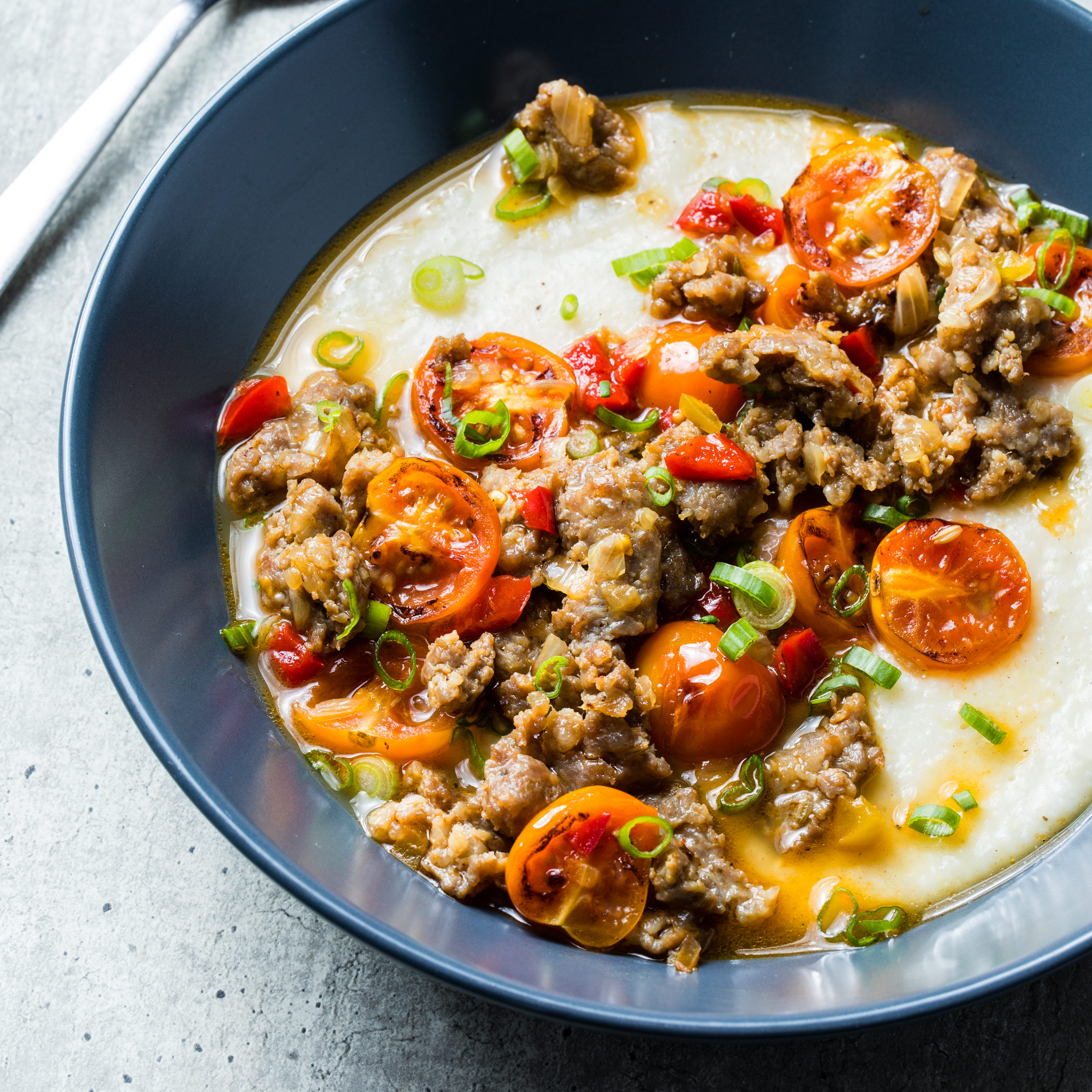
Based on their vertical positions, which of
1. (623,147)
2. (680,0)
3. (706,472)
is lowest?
(706,472)

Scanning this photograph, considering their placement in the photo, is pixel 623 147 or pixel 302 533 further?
pixel 623 147

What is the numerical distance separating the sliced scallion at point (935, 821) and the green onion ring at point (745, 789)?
0.54 m

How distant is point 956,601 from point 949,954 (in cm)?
124

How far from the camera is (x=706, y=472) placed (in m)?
3.98

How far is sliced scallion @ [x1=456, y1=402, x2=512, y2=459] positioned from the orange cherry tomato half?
1.02 metres

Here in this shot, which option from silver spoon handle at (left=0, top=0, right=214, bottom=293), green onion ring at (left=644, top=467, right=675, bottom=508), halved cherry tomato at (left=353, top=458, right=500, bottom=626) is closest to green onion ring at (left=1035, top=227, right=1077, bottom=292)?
green onion ring at (left=644, top=467, right=675, bottom=508)

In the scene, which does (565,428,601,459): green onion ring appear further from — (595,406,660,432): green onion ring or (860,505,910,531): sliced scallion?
(860,505,910,531): sliced scallion

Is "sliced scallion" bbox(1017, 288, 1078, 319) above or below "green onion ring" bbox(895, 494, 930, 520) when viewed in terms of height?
above

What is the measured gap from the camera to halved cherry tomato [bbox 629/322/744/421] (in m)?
4.33

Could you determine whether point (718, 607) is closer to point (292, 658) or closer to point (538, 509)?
point (538, 509)

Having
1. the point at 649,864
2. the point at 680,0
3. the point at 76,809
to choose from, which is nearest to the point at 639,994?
the point at 649,864

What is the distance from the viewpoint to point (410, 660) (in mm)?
3955

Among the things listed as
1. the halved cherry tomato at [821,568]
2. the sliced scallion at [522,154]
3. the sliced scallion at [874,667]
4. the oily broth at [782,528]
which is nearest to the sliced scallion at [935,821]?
the oily broth at [782,528]

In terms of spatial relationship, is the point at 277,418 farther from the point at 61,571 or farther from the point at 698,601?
the point at 698,601
